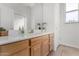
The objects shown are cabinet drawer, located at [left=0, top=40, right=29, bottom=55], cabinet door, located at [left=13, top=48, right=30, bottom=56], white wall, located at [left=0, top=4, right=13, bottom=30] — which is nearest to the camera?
cabinet drawer, located at [left=0, top=40, right=29, bottom=55]

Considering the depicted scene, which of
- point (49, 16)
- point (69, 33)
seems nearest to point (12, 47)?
point (49, 16)

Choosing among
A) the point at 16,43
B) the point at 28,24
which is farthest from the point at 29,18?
the point at 16,43

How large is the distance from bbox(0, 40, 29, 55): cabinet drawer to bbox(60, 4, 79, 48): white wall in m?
0.73

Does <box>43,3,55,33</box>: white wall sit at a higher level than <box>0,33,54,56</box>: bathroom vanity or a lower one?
higher

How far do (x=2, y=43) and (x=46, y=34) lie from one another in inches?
43.7

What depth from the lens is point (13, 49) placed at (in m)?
1.56

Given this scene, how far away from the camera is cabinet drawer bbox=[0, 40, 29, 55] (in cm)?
145

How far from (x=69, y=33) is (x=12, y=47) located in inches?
43.4

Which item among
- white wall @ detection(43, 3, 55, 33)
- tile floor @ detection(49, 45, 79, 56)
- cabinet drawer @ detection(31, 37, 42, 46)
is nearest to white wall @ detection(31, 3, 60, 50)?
white wall @ detection(43, 3, 55, 33)

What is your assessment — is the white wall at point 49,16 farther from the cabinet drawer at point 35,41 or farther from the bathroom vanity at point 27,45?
the cabinet drawer at point 35,41

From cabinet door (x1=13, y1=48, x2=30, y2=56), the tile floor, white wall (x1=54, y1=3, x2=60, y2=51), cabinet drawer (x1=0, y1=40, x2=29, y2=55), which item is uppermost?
white wall (x1=54, y1=3, x2=60, y2=51)

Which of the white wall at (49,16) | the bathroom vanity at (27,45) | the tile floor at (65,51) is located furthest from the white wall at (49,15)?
the tile floor at (65,51)

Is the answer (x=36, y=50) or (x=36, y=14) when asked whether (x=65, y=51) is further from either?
(x=36, y=14)

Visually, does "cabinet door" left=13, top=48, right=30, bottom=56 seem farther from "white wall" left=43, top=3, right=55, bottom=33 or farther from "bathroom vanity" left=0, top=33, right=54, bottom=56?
"white wall" left=43, top=3, right=55, bottom=33
